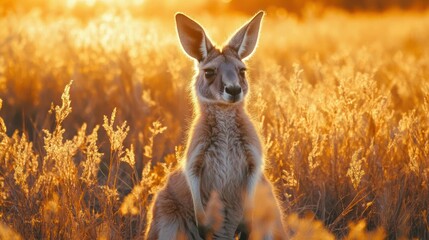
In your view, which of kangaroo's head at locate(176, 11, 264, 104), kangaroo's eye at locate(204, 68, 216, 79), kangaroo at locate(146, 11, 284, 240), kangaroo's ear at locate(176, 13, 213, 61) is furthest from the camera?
kangaroo's ear at locate(176, 13, 213, 61)

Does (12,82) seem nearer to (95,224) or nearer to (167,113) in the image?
(167,113)

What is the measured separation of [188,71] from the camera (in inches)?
364

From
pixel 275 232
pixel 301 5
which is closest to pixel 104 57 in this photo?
pixel 275 232

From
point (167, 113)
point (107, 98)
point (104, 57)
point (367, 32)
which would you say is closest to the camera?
point (167, 113)

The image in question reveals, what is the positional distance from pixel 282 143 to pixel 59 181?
182cm

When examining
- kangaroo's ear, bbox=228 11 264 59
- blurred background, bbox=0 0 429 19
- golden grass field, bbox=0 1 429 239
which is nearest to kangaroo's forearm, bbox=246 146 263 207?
golden grass field, bbox=0 1 429 239

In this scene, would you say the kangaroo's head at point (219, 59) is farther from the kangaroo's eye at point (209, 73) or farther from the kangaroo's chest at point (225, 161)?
the kangaroo's chest at point (225, 161)

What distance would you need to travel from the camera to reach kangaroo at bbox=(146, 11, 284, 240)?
450cm

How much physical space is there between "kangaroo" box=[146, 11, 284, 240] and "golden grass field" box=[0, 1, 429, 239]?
9.9 inches

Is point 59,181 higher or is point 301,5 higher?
point 301,5

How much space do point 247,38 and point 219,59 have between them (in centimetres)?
40

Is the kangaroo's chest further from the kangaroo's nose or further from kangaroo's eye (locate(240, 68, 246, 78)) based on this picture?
kangaroo's eye (locate(240, 68, 246, 78))

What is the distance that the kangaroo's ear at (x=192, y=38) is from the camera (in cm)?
510

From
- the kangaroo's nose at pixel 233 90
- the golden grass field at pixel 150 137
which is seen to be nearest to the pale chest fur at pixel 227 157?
the kangaroo's nose at pixel 233 90
